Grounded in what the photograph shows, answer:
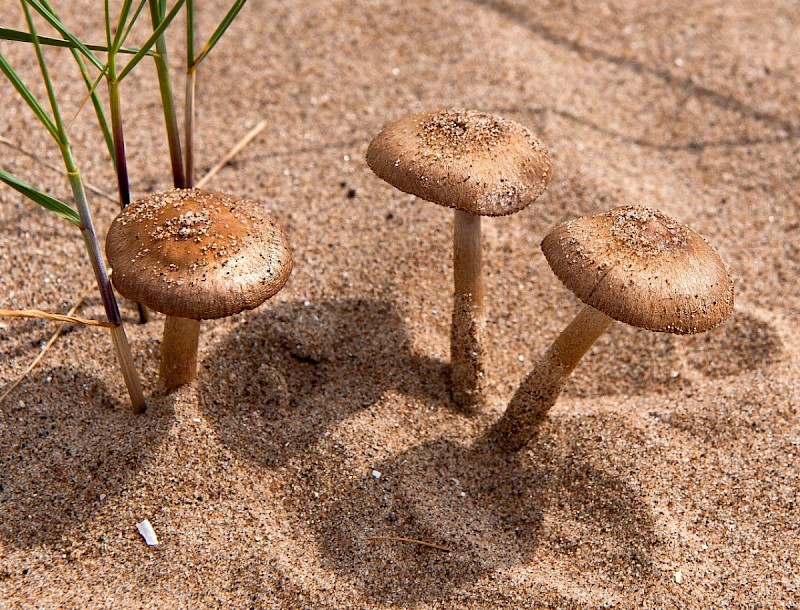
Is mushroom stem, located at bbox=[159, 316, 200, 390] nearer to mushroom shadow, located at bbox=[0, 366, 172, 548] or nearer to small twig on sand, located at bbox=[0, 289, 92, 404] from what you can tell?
mushroom shadow, located at bbox=[0, 366, 172, 548]

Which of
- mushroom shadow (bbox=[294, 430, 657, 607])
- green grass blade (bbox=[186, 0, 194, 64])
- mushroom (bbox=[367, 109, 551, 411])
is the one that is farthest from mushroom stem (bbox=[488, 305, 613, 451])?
green grass blade (bbox=[186, 0, 194, 64])

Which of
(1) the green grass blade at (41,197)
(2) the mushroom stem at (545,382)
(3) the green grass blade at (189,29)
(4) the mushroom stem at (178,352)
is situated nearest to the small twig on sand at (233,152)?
(3) the green grass blade at (189,29)

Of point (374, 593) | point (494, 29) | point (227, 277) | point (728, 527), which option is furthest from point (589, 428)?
point (494, 29)

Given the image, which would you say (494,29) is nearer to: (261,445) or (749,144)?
(749,144)

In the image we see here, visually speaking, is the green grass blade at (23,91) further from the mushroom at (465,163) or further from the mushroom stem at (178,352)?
the mushroom at (465,163)

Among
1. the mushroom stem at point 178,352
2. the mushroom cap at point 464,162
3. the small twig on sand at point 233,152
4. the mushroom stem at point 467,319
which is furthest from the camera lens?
the small twig on sand at point 233,152

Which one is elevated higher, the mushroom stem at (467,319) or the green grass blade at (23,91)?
the green grass blade at (23,91)
